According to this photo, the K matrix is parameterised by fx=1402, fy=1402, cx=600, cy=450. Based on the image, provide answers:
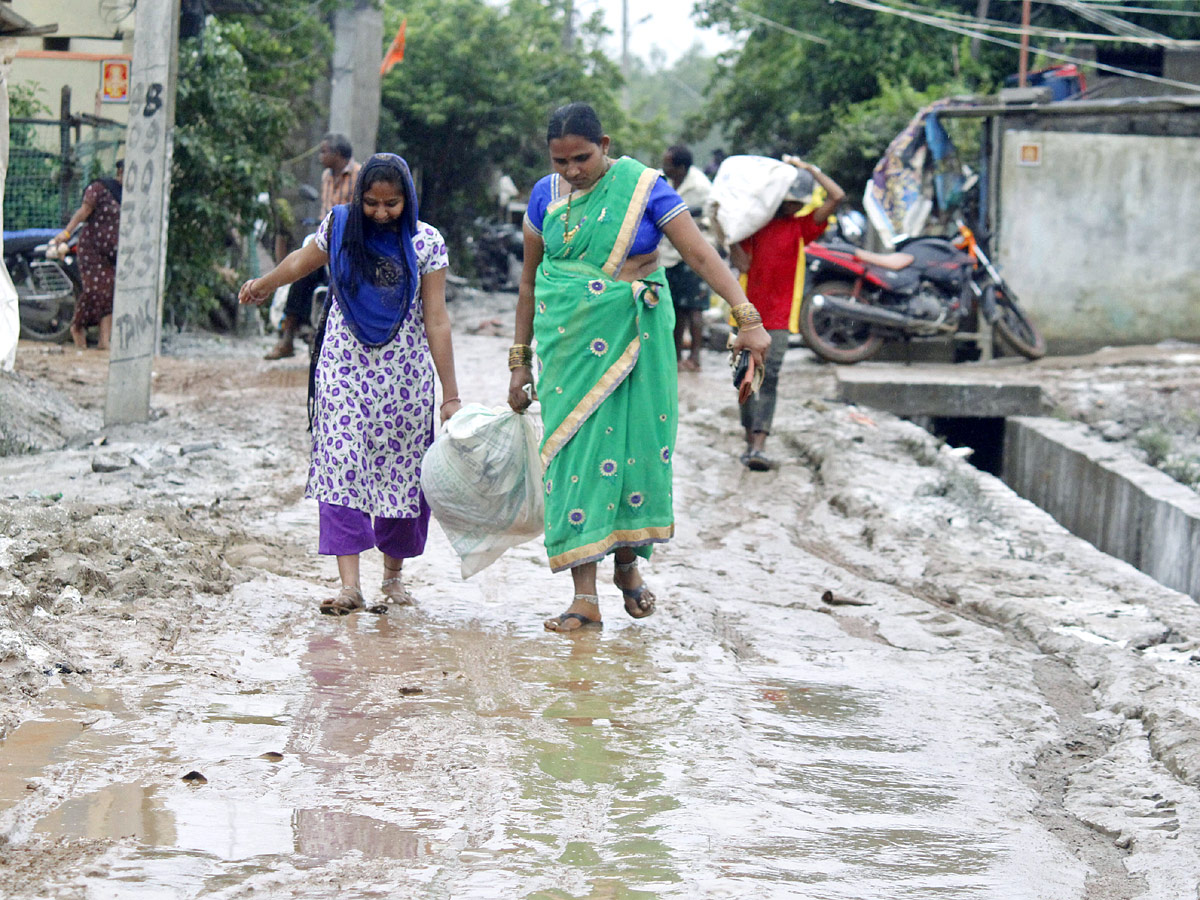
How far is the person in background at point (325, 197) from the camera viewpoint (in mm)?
9352

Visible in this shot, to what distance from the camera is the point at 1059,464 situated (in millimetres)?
9719

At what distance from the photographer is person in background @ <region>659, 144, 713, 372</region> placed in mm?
9953

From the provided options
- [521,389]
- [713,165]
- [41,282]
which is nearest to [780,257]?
[521,389]

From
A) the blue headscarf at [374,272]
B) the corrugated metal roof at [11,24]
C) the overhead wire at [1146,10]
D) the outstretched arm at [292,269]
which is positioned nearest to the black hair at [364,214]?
the blue headscarf at [374,272]

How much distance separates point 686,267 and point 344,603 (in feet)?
22.9

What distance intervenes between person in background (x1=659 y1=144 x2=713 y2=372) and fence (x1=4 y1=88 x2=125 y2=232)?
16.4ft

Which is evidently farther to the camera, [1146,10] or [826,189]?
[1146,10]

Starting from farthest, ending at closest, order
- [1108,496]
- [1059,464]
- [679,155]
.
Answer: [679,155]
[1059,464]
[1108,496]

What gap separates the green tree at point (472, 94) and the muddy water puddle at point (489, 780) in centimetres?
1939

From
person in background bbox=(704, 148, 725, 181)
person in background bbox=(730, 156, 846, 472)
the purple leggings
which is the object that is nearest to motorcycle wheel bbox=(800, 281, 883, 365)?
person in background bbox=(704, 148, 725, 181)

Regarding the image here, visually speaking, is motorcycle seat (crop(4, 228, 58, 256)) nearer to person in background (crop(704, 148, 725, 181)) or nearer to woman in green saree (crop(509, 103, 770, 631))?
person in background (crop(704, 148, 725, 181))

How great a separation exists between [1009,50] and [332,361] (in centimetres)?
2004

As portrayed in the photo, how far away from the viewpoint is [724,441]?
898 cm

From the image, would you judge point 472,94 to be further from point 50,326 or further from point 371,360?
point 371,360
